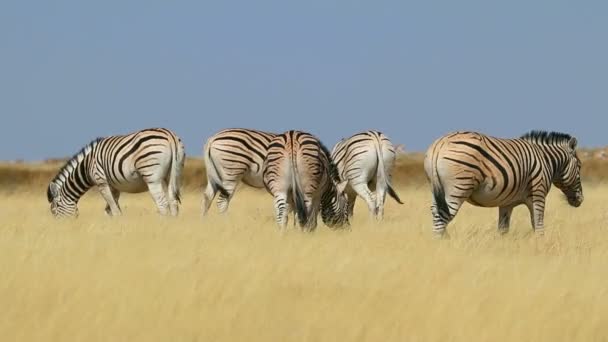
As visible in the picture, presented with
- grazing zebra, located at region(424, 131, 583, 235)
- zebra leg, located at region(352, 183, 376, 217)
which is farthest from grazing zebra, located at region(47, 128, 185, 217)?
grazing zebra, located at region(424, 131, 583, 235)

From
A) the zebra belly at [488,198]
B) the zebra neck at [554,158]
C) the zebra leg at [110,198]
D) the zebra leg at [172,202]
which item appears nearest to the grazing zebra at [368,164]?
the zebra leg at [172,202]

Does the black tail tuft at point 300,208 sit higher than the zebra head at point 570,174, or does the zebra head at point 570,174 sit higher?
the zebra head at point 570,174

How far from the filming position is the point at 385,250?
38.3ft

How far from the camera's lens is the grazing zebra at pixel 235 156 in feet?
61.2

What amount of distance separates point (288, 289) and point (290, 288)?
0.14 feet

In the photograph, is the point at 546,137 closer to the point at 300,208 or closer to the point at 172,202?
the point at 300,208

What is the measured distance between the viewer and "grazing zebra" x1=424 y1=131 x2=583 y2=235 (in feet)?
45.0

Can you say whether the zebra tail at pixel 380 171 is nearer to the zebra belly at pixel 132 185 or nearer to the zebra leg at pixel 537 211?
the zebra belly at pixel 132 185

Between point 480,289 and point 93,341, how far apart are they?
358 centimetres

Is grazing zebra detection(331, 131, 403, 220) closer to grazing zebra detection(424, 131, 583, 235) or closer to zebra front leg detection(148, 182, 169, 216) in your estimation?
zebra front leg detection(148, 182, 169, 216)

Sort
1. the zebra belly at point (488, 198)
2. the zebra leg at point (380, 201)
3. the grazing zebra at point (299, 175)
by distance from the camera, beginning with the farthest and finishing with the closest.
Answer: the zebra leg at point (380, 201), the grazing zebra at point (299, 175), the zebra belly at point (488, 198)

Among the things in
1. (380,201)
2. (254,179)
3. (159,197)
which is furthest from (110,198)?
(380,201)

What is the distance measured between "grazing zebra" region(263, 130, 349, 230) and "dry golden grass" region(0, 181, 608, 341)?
204cm

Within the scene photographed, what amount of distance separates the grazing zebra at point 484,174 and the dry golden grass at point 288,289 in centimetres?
104
